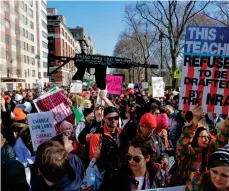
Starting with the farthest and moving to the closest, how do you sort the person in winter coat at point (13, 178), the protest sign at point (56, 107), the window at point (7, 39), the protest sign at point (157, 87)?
the window at point (7, 39)
the protest sign at point (157, 87)
the protest sign at point (56, 107)
the person in winter coat at point (13, 178)

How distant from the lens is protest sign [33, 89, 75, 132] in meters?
4.18

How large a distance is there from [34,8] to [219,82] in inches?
2755

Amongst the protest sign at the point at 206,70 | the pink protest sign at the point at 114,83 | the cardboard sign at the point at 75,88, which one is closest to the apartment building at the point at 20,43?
the cardboard sign at the point at 75,88

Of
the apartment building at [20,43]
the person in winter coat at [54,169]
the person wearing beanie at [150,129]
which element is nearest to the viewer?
the person in winter coat at [54,169]

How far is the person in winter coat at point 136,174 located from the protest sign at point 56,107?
5.71ft

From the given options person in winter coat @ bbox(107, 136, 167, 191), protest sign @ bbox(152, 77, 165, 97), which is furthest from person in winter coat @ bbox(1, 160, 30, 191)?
protest sign @ bbox(152, 77, 165, 97)

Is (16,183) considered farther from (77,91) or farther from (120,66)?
(77,91)

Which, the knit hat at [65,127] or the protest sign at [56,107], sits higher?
the protest sign at [56,107]

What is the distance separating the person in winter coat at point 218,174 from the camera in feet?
7.13

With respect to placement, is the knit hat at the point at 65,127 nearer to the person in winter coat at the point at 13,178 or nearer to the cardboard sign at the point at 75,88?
the person in winter coat at the point at 13,178

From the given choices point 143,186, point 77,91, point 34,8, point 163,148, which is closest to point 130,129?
point 163,148

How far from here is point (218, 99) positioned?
10.5ft

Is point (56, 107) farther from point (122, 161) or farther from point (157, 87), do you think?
point (157, 87)

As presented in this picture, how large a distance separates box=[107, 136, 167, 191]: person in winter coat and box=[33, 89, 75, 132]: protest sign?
1741 mm
